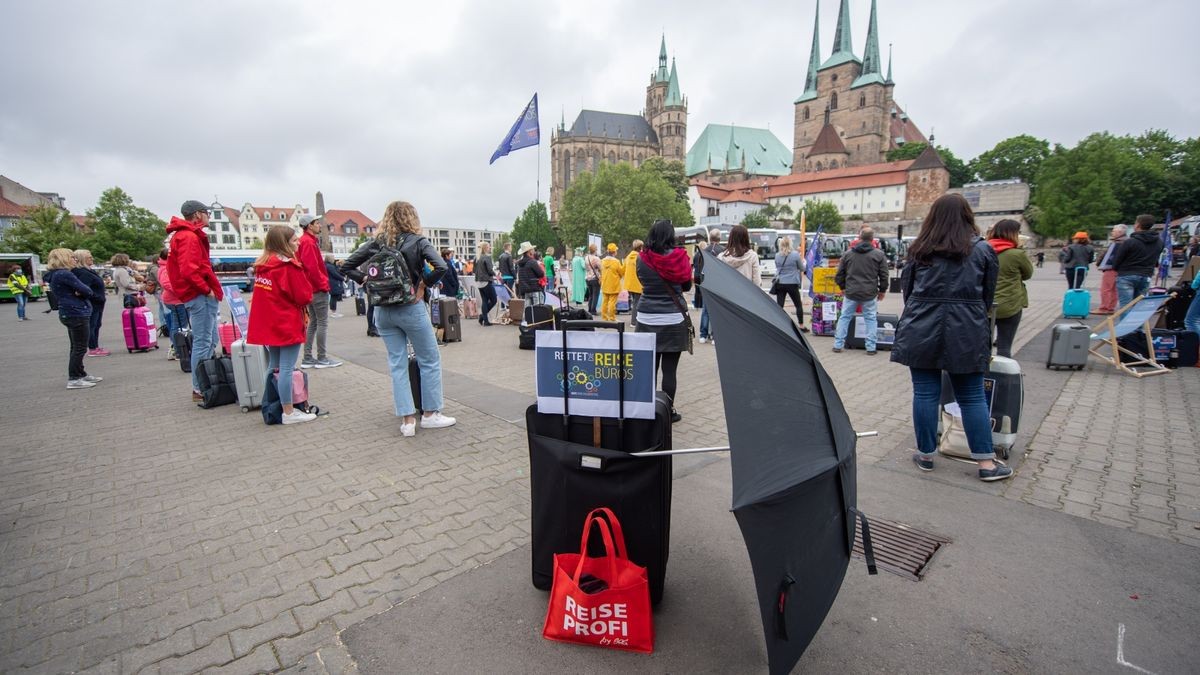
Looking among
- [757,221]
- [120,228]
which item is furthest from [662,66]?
[120,228]

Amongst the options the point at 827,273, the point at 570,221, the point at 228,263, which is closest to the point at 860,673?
the point at 827,273

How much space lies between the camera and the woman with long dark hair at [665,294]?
16.1 feet

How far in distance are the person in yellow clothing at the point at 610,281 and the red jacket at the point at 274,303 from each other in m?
7.87

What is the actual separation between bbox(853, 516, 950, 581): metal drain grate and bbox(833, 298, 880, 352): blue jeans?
20.3 ft

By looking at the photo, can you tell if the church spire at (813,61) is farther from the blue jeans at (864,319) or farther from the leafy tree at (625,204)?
the blue jeans at (864,319)

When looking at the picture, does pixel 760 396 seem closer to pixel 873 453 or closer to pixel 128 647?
pixel 128 647

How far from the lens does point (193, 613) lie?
251 centimetres

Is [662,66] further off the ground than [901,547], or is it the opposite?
[662,66]

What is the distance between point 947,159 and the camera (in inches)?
3642

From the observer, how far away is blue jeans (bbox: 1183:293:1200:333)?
25.0 ft

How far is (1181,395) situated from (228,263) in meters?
48.3

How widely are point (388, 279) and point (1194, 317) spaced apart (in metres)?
11.0

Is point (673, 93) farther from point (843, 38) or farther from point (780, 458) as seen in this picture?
point (780, 458)

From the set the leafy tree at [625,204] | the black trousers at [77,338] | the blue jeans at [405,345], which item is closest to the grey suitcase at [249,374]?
the blue jeans at [405,345]
